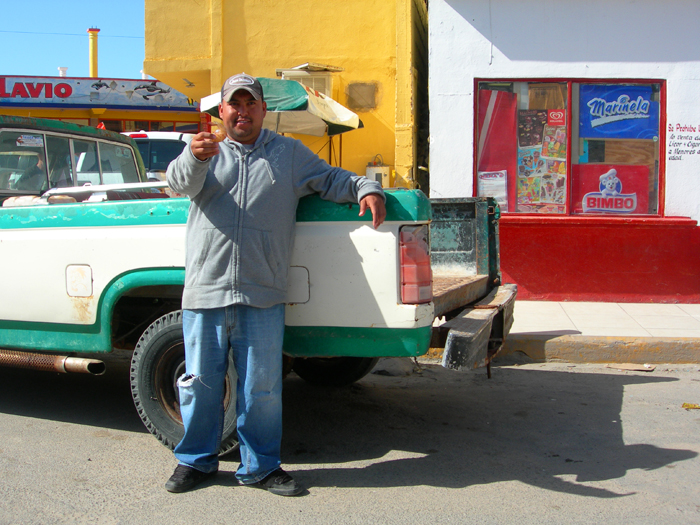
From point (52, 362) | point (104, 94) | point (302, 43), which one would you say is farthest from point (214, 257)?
point (104, 94)

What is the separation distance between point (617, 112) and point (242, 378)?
661 centimetres

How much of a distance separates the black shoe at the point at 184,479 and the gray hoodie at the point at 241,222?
81 cm

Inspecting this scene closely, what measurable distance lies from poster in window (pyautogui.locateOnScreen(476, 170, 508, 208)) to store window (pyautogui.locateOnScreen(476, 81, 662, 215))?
0.04 feet

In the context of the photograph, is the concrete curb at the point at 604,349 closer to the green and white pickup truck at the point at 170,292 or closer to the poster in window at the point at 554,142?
the green and white pickup truck at the point at 170,292

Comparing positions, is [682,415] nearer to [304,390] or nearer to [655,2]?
[304,390]

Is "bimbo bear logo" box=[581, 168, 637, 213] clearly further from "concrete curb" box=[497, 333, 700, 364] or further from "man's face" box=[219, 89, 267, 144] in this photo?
"man's face" box=[219, 89, 267, 144]

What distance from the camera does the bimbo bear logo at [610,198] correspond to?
8000 millimetres

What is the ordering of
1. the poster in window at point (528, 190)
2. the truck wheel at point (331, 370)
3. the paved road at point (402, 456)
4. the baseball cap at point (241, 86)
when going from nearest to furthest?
1. the paved road at point (402, 456)
2. the baseball cap at point (241, 86)
3. the truck wheel at point (331, 370)
4. the poster in window at point (528, 190)

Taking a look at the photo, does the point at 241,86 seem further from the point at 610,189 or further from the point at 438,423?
the point at 610,189

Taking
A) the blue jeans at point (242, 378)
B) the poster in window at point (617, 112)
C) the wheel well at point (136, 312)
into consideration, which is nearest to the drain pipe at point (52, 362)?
the wheel well at point (136, 312)

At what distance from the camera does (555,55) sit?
26.1 ft

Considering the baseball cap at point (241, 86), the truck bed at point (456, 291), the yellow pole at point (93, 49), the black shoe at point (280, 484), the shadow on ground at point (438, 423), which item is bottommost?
the shadow on ground at point (438, 423)

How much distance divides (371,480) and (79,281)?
1932 millimetres

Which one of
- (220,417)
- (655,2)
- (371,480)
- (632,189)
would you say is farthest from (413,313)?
→ (655,2)
